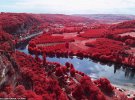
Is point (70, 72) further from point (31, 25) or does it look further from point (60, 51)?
point (31, 25)

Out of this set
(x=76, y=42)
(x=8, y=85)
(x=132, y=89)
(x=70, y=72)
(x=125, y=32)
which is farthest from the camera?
(x=125, y=32)

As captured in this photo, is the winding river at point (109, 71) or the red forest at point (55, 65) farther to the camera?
the winding river at point (109, 71)

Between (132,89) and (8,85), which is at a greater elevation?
(8,85)

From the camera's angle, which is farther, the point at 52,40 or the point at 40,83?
the point at 52,40

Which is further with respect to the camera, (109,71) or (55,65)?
(109,71)

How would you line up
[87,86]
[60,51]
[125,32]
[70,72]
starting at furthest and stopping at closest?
1. [125,32]
2. [60,51]
3. [70,72]
4. [87,86]

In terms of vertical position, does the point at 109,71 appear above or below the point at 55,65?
below

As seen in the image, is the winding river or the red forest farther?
the winding river

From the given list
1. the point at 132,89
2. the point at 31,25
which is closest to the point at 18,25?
the point at 31,25
